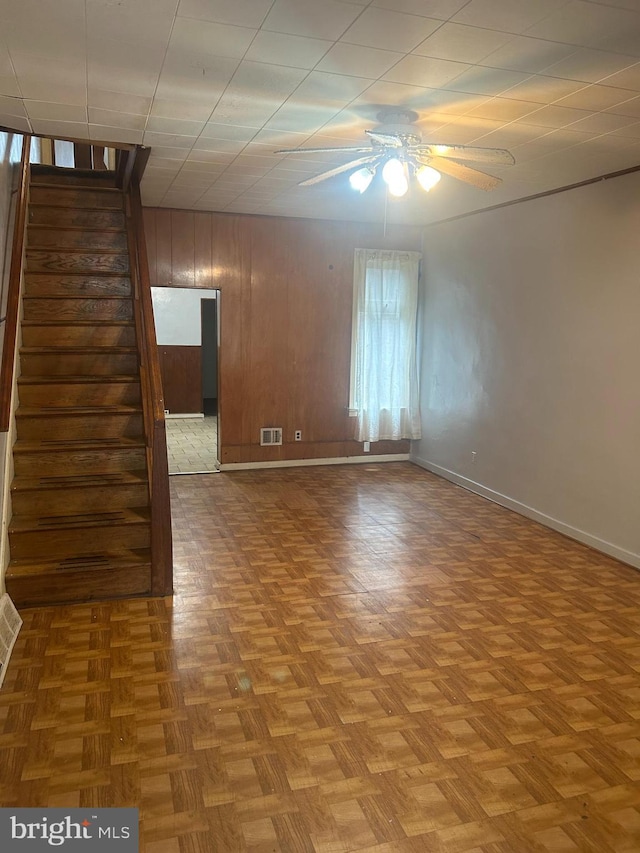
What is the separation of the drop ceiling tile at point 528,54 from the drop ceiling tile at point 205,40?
95cm

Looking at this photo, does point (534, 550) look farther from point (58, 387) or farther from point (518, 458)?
point (58, 387)

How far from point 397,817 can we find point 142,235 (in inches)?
150

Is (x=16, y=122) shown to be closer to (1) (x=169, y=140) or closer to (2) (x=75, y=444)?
(1) (x=169, y=140)

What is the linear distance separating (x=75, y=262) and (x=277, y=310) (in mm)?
2276

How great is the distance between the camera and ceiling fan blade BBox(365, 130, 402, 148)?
321cm

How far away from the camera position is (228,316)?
21.6ft

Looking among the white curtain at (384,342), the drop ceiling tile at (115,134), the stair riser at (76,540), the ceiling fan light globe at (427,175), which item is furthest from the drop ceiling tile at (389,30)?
the white curtain at (384,342)

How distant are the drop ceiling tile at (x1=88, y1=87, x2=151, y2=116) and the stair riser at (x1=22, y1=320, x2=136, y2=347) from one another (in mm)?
1666

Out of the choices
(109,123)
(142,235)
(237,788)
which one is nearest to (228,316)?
(142,235)

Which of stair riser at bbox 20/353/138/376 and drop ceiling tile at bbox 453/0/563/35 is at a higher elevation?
drop ceiling tile at bbox 453/0/563/35

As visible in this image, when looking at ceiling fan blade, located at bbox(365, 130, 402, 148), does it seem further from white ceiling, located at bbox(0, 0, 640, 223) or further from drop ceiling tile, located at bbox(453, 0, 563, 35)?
drop ceiling tile, located at bbox(453, 0, 563, 35)

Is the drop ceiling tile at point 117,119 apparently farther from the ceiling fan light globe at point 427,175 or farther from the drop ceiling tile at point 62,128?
the ceiling fan light globe at point 427,175

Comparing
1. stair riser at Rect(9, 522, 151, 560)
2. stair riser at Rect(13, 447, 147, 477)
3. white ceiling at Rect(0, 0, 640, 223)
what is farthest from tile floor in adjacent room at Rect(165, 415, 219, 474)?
white ceiling at Rect(0, 0, 640, 223)

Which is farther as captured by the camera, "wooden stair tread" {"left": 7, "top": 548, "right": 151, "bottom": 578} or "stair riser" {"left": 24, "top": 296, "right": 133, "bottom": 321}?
"stair riser" {"left": 24, "top": 296, "right": 133, "bottom": 321}
